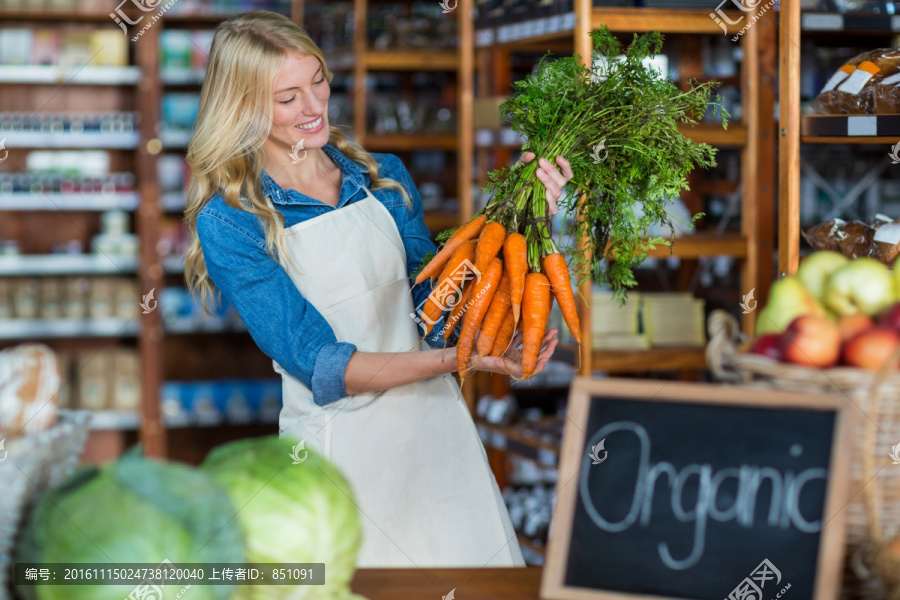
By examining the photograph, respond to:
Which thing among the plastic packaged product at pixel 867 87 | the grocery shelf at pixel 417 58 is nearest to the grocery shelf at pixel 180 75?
the grocery shelf at pixel 417 58

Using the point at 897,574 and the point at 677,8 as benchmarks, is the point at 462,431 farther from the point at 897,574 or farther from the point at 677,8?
the point at 677,8

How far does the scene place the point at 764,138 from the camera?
107 inches

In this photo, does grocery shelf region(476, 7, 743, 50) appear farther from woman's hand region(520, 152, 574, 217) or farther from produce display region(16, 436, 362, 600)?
produce display region(16, 436, 362, 600)

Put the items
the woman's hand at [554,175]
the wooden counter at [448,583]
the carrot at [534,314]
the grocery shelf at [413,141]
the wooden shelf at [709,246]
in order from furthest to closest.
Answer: the grocery shelf at [413,141] < the wooden shelf at [709,246] < the carrot at [534,314] < the woman's hand at [554,175] < the wooden counter at [448,583]

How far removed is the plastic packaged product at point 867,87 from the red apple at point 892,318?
1.39m

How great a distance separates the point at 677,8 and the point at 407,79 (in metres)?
2.27

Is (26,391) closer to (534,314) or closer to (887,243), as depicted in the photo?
(534,314)

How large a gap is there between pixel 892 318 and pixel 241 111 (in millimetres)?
1260

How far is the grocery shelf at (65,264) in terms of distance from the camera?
13.9 feet

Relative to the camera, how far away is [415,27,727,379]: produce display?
165 cm

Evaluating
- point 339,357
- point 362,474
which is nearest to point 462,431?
point 362,474

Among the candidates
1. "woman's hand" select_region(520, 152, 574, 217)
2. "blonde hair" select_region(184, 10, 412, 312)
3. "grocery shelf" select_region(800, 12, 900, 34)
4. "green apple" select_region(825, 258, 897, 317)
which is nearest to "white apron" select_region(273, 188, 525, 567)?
"blonde hair" select_region(184, 10, 412, 312)

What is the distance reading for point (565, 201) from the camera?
1746 millimetres

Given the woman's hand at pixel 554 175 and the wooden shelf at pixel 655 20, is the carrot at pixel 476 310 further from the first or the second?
the wooden shelf at pixel 655 20
